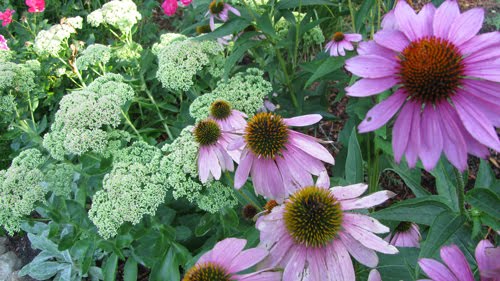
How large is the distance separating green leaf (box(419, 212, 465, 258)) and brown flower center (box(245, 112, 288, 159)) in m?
0.36

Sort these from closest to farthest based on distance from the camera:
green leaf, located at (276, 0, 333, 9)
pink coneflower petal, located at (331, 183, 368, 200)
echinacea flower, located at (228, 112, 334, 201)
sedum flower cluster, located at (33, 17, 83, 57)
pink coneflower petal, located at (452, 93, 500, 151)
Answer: pink coneflower petal, located at (452, 93, 500, 151) < pink coneflower petal, located at (331, 183, 368, 200) < echinacea flower, located at (228, 112, 334, 201) < green leaf, located at (276, 0, 333, 9) < sedum flower cluster, located at (33, 17, 83, 57)

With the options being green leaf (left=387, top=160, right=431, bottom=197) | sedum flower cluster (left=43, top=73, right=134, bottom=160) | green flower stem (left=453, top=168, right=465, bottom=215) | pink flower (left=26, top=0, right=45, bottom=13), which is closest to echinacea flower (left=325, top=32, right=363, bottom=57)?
green leaf (left=387, top=160, right=431, bottom=197)

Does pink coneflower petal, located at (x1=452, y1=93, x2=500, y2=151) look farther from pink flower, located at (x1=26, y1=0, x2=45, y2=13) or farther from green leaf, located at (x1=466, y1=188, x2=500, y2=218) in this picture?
pink flower, located at (x1=26, y1=0, x2=45, y2=13)

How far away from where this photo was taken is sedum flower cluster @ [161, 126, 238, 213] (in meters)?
1.41

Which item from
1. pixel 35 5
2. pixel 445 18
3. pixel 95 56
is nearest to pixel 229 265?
pixel 445 18

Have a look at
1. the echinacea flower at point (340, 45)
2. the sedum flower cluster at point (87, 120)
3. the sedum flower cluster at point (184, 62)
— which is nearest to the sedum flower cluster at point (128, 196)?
the sedum flower cluster at point (87, 120)

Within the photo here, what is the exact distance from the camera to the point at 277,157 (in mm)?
1068

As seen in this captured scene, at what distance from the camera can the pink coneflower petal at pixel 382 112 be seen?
2.38ft

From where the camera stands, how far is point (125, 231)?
150 centimetres

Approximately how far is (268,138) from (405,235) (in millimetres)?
534

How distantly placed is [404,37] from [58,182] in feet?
4.41

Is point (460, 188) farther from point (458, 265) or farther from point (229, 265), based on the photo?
point (229, 265)

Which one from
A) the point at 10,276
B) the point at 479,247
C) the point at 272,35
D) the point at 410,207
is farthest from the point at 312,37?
the point at 10,276

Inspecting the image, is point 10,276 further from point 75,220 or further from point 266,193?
point 266,193
